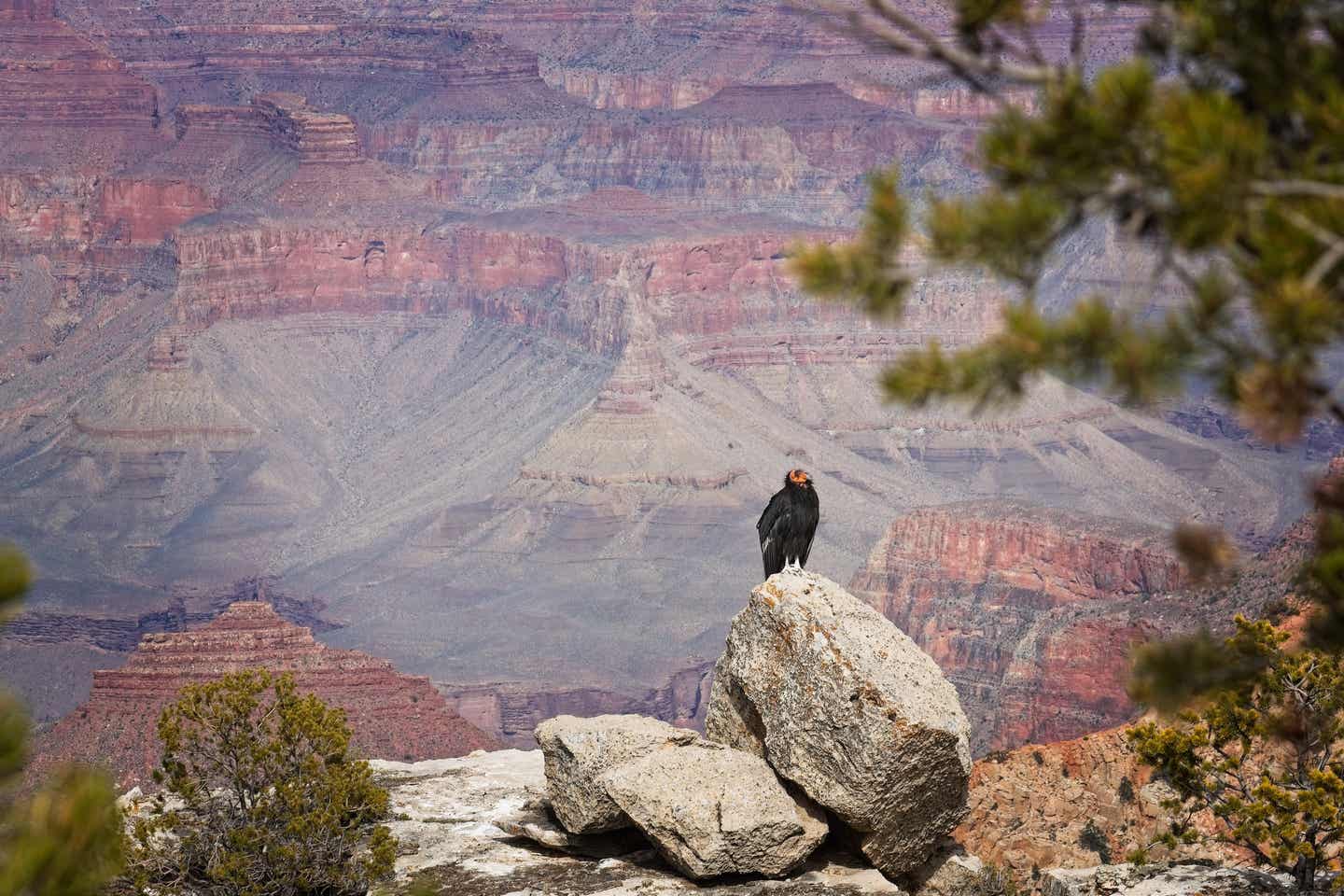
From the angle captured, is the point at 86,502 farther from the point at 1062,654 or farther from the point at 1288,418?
the point at 1288,418

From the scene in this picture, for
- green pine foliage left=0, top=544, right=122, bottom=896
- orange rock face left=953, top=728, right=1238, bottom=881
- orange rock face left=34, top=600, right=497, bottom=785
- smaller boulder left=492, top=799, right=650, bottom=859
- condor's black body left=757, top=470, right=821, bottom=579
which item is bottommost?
orange rock face left=34, top=600, right=497, bottom=785

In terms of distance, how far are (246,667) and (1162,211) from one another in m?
46.4

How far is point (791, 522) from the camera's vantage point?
1945cm

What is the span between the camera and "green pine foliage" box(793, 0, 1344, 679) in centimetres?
805

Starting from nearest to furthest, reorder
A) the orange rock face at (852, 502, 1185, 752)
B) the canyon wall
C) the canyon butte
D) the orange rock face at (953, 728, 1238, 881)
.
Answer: the orange rock face at (953, 728, 1238, 881) < the orange rock face at (852, 502, 1185, 752) < the canyon wall < the canyon butte

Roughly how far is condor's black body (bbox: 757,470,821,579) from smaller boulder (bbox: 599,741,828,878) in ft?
9.14

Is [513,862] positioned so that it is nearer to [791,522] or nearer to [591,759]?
[591,759]

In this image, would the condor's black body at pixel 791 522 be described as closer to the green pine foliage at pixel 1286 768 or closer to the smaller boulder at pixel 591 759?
the smaller boulder at pixel 591 759

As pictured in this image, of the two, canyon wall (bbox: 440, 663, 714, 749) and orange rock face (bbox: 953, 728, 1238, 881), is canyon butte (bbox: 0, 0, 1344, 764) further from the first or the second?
orange rock face (bbox: 953, 728, 1238, 881)

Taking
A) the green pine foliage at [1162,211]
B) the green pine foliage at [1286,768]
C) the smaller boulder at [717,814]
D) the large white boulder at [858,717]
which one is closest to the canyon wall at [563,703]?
the large white boulder at [858,717]

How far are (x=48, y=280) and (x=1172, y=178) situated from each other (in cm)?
Result: 14179

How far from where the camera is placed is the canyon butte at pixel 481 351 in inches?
4151

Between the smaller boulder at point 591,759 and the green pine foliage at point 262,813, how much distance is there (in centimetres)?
163

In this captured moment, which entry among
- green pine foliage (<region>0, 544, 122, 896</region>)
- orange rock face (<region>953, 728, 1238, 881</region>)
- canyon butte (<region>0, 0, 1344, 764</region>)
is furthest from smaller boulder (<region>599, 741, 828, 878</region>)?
canyon butte (<region>0, 0, 1344, 764</region>)
